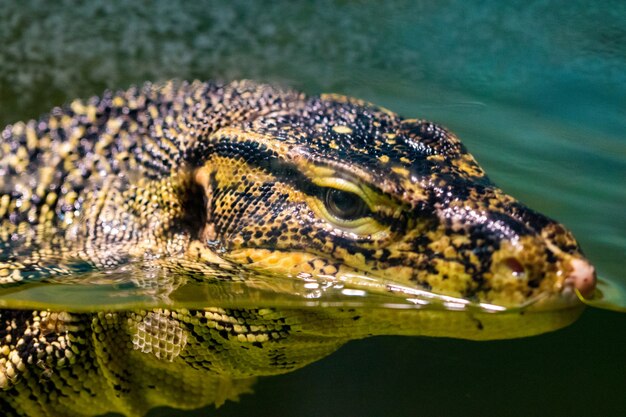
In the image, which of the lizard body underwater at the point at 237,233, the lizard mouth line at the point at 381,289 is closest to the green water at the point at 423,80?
the lizard body underwater at the point at 237,233

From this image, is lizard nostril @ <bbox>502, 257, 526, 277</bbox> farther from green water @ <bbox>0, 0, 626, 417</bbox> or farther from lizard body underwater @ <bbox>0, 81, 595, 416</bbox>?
green water @ <bbox>0, 0, 626, 417</bbox>

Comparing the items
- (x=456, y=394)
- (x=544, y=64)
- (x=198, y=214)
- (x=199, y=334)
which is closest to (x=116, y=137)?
(x=198, y=214)

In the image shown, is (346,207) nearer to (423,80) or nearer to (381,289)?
(381,289)

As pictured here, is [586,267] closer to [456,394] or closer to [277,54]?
[277,54]

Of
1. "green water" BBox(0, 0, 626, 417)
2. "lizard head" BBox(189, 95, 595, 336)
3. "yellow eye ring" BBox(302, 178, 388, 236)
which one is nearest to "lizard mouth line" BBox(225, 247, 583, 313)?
"lizard head" BBox(189, 95, 595, 336)

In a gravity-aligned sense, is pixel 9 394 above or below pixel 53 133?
below

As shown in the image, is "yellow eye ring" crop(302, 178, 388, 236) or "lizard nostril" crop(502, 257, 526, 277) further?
"yellow eye ring" crop(302, 178, 388, 236)

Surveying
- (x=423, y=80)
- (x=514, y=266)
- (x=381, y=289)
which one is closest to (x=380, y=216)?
(x=381, y=289)
